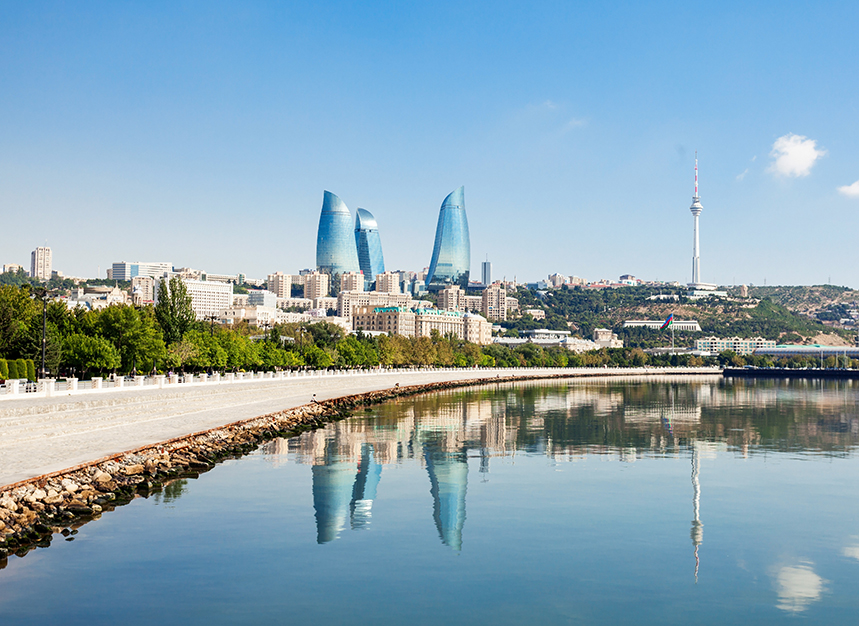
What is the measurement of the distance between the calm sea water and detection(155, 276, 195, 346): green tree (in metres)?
43.5

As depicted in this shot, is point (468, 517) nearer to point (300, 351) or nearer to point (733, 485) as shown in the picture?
point (733, 485)

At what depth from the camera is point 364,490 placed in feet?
85.1

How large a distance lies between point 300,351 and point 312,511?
97.3 m

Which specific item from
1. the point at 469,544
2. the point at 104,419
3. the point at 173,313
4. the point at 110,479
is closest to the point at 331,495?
the point at 110,479

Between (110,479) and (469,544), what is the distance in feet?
35.5

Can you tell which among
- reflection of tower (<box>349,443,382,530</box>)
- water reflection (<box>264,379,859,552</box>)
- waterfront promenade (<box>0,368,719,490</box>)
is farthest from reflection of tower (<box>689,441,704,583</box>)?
waterfront promenade (<box>0,368,719,490</box>)

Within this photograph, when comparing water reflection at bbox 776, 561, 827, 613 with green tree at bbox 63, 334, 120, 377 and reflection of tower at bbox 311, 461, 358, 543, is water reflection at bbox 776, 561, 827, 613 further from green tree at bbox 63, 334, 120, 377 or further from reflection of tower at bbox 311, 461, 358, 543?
green tree at bbox 63, 334, 120, 377

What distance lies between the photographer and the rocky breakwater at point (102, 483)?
18.5m

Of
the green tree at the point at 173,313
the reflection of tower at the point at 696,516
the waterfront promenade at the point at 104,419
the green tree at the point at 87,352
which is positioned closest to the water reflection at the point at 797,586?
the reflection of tower at the point at 696,516

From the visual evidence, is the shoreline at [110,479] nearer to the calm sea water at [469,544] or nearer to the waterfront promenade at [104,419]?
the waterfront promenade at [104,419]

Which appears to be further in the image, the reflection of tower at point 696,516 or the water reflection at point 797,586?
the reflection of tower at point 696,516

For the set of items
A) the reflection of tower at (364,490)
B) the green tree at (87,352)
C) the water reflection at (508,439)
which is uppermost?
the green tree at (87,352)

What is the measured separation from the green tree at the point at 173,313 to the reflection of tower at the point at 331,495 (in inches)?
1850

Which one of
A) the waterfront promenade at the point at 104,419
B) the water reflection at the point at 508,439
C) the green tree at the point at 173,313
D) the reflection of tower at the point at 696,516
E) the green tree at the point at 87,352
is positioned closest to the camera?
the reflection of tower at the point at 696,516
